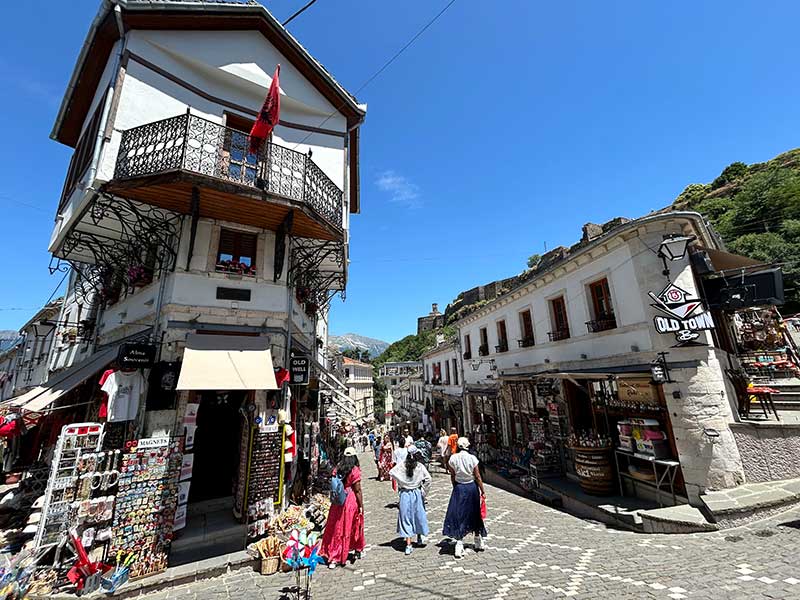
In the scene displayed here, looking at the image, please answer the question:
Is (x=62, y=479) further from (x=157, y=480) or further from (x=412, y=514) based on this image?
(x=412, y=514)

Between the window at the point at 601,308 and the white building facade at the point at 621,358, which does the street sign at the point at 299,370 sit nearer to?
the white building facade at the point at 621,358

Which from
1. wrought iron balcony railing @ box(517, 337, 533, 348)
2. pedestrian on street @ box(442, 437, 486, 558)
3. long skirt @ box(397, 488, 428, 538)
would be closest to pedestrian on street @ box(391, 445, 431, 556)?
long skirt @ box(397, 488, 428, 538)

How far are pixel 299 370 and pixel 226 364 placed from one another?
5.95ft

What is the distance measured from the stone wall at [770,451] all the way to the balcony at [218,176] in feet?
35.6

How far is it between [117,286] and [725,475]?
658 inches

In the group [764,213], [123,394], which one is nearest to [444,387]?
[123,394]

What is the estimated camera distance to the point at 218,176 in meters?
7.00

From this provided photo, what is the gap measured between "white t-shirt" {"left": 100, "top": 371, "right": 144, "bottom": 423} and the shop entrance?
1735 millimetres

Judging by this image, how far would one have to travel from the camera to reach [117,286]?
996 centimetres

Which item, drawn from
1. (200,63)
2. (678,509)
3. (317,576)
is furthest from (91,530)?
(678,509)

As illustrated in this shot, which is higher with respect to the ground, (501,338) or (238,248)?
(238,248)

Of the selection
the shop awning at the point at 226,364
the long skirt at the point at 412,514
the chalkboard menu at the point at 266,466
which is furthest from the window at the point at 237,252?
the long skirt at the point at 412,514

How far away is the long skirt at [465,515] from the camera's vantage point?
570cm

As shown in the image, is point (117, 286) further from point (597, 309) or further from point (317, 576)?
point (597, 309)
